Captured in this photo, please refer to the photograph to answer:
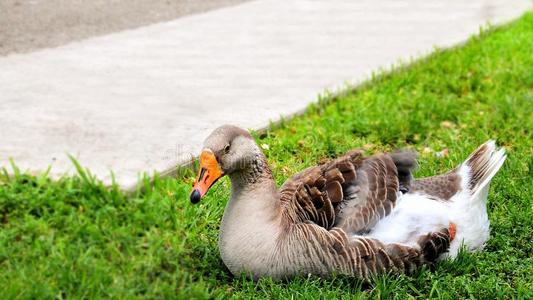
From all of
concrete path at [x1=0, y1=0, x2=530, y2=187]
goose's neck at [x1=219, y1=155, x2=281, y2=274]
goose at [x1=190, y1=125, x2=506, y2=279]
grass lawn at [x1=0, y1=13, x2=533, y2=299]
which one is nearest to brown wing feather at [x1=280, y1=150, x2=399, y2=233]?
goose at [x1=190, y1=125, x2=506, y2=279]

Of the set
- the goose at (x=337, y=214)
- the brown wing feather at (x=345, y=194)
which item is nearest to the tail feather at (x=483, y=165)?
the goose at (x=337, y=214)

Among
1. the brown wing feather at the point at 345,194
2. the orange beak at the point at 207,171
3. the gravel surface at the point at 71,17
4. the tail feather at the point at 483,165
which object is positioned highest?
the gravel surface at the point at 71,17

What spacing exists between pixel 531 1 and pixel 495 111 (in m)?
6.39

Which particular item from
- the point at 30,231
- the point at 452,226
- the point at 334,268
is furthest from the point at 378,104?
the point at 30,231

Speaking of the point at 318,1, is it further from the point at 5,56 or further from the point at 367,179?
the point at 367,179

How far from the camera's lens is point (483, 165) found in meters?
5.07

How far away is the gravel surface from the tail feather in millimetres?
4754

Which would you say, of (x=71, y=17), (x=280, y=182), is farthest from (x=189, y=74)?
(x=280, y=182)

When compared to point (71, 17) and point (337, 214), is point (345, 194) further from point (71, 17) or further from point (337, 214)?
point (71, 17)

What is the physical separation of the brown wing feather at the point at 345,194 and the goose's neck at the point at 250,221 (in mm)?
159

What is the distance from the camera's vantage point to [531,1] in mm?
13047

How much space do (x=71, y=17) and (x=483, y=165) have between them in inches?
232

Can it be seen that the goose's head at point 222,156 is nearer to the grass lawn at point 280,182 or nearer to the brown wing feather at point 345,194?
the grass lawn at point 280,182

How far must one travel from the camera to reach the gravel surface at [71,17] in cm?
848
